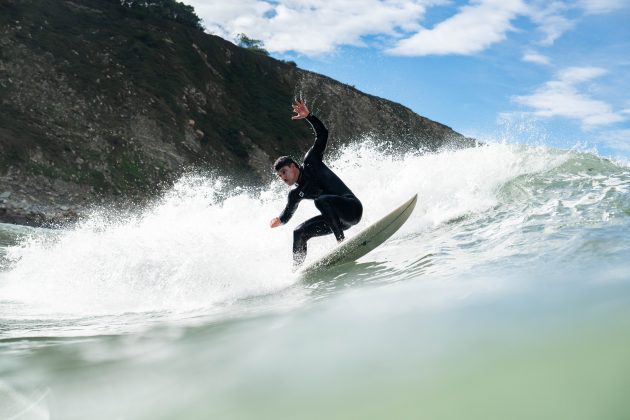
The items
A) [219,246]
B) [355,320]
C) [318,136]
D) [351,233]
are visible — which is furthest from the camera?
[351,233]

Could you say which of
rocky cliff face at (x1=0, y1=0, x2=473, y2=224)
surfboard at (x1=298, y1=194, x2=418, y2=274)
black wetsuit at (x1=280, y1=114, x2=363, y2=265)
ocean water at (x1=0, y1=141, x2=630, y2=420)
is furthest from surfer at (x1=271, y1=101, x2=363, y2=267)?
rocky cliff face at (x1=0, y1=0, x2=473, y2=224)

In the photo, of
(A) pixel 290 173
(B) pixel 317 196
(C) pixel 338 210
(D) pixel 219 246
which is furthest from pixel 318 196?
(D) pixel 219 246

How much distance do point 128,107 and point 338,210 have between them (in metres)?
33.8

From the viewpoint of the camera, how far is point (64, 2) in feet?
142

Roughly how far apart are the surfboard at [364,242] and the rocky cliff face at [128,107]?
2003 cm

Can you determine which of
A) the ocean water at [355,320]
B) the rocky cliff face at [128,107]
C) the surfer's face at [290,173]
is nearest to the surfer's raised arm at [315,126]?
the surfer's face at [290,173]

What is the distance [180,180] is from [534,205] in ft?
101

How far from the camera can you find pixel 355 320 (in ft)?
13.2

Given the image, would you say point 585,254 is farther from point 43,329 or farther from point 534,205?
point 43,329

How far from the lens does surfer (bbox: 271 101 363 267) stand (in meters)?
7.25

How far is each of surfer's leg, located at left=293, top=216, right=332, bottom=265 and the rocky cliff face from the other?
1944 centimetres

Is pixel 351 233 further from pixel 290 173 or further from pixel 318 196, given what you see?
pixel 290 173

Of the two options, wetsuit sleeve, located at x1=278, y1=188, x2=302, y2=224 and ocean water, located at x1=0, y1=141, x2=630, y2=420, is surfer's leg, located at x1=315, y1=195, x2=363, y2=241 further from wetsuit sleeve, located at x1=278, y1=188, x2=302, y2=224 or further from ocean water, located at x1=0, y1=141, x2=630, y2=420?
ocean water, located at x1=0, y1=141, x2=630, y2=420

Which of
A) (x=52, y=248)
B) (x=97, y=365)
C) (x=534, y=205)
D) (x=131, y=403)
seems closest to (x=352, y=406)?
(x=131, y=403)
